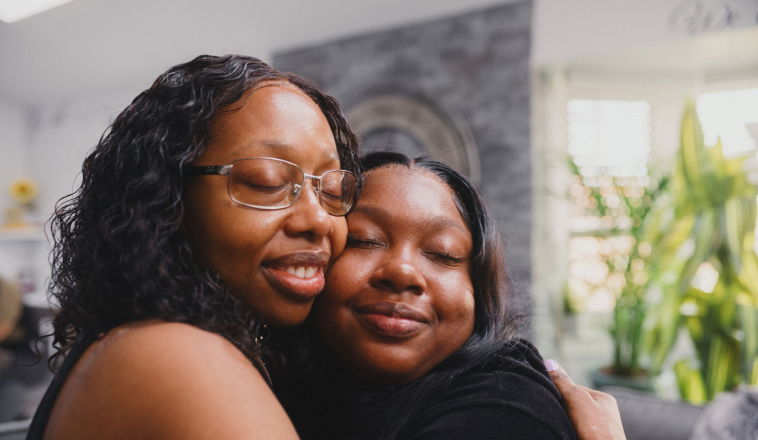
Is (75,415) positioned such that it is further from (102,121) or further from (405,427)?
(102,121)

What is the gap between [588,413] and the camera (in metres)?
0.95

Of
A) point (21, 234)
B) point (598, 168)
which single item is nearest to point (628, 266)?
point (598, 168)

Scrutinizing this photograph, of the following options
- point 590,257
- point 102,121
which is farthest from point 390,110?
point 102,121

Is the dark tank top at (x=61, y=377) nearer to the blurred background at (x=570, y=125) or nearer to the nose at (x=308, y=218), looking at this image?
the nose at (x=308, y=218)

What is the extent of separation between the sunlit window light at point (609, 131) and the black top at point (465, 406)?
138 inches

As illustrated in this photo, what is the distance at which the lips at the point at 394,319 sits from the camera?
0.92 meters

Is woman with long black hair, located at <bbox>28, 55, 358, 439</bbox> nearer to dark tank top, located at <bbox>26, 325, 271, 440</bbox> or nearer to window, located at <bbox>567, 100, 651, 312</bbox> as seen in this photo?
dark tank top, located at <bbox>26, 325, 271, 440</bbox>

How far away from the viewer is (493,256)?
105 centimetres

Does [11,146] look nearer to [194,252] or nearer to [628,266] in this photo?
[628,266]

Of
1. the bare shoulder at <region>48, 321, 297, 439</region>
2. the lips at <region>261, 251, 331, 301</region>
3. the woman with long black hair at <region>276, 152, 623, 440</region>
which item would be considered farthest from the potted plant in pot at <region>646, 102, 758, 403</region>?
the bare shoulder at <region>48, 321, 297, 439</region>

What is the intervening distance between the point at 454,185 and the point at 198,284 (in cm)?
58

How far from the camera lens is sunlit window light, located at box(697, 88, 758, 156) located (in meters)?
3.61

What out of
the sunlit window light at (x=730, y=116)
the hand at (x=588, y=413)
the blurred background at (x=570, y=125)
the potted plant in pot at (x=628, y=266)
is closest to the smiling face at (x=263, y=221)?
the hand at (x=588, y=413)

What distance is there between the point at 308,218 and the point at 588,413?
640 mm
